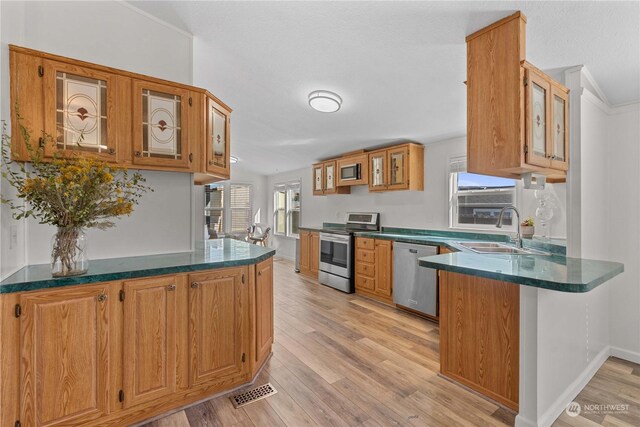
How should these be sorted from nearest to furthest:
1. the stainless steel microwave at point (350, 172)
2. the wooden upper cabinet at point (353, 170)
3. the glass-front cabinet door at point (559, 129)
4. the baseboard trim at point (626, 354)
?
1. the glass-front cabinet door at point (559, 129)
2. the baseboard trim at point (626, 354)
3. the wooden upper cabinet at point (353, 170)
4. the stainless steel microwave at point (350, 172)

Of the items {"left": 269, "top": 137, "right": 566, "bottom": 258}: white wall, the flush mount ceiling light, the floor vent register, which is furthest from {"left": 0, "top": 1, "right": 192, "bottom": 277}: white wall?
{"left": 269, "top": 137, "right": 566, "bottom": 258}: white wall

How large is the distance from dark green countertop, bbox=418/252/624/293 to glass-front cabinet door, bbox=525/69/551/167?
26.2 inches

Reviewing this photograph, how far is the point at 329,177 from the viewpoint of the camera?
5.59 m

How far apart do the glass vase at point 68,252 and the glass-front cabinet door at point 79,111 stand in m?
0.51

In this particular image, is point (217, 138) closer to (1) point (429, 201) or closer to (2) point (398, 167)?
(2) point (398, 167)

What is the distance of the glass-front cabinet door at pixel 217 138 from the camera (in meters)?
2.31

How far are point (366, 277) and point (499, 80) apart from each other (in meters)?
3.10

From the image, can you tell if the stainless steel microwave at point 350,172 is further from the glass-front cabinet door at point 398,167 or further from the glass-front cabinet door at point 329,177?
the glass-front cabinet door at point 398,167

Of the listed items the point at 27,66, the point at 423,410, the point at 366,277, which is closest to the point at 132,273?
the point at 27,66

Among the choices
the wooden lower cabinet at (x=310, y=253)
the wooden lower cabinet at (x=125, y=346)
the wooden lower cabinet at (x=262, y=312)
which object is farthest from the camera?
the wooden lower cabinet at (x=310, y=253)

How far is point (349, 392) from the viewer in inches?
82.2

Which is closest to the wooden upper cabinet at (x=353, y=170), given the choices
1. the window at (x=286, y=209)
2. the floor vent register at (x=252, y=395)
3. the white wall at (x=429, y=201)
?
the white wall at (x=429, y=201)

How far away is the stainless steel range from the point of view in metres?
4.61

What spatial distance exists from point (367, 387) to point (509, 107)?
2155mm
